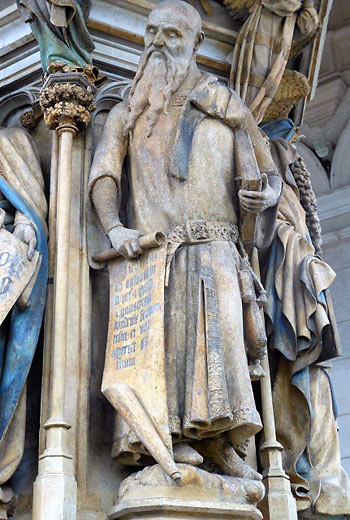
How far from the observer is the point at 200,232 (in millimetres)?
5090

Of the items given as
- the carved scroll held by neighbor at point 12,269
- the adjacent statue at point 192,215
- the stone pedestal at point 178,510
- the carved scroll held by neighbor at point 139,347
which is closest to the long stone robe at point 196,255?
the adjacent statue at point 192,215

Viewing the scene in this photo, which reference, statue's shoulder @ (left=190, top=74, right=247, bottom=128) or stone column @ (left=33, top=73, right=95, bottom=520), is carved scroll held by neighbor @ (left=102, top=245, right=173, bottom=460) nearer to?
stone column @ (left=33, top=73, right=95, bottom=520)

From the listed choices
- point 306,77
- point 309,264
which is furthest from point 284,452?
point 306,77

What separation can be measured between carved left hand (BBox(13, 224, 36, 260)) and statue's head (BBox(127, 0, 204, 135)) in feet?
2.39

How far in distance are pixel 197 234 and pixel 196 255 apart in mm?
104

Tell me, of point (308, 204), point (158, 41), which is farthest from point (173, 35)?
point (308, 204)

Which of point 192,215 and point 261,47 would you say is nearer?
point 192,215

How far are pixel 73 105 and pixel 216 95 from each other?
713 mm

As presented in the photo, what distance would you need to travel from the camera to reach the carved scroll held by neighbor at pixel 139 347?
457cm

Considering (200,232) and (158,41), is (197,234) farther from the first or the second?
(158,41)

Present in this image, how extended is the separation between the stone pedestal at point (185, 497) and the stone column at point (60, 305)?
0.81 feet

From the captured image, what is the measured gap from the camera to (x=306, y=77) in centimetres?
668

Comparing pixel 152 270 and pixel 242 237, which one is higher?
pixel 242 237

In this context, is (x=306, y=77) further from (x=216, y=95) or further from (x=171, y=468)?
(x=171, y=468)
